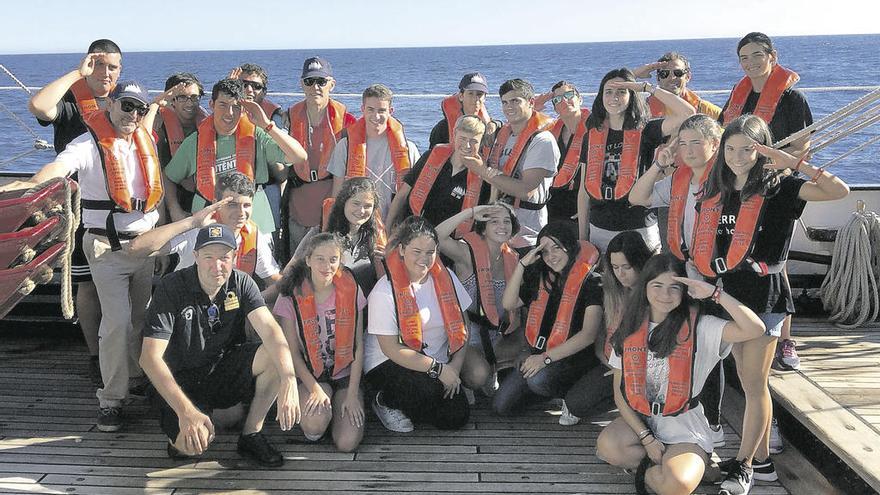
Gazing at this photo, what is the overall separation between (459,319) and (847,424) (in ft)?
5.67

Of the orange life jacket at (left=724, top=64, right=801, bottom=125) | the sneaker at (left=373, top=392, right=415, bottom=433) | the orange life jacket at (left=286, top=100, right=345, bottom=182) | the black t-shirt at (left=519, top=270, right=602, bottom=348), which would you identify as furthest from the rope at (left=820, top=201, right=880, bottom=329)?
the orange life jacket at (left=286, top=100, right=345, bottom=182)

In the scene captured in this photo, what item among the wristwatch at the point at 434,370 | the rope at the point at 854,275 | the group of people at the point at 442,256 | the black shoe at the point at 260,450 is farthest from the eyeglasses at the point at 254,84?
the rope at the point at 854,275

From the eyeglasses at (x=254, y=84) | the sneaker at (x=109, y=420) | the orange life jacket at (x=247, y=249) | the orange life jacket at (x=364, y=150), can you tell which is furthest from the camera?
the eyeglasses at (x=254, y=84)

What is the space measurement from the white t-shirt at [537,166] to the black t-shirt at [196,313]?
1.51 m

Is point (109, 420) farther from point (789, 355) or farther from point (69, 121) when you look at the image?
point (789, 355)

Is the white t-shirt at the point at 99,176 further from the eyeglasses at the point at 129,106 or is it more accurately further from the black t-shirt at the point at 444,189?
the black t-shirt at the point at 444,189

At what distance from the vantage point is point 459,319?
14.1ft

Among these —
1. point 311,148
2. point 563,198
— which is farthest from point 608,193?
point 311,148

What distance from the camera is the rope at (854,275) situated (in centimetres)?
529

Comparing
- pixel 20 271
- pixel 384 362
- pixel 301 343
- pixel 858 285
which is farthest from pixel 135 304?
pixel 858 285

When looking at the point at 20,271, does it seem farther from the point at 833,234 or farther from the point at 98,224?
the point at 833,234

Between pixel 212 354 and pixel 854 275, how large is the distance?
372cm

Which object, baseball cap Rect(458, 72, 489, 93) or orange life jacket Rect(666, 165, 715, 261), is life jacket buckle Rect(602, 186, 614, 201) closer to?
orange life jacket Rect(666, 165, 715, 261)

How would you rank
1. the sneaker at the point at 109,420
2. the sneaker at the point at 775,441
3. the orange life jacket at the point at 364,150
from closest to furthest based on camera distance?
the sneaker at the point at 775,441, the sneaker at the point at 109,420, the orange life jacket at the point at 364,150
